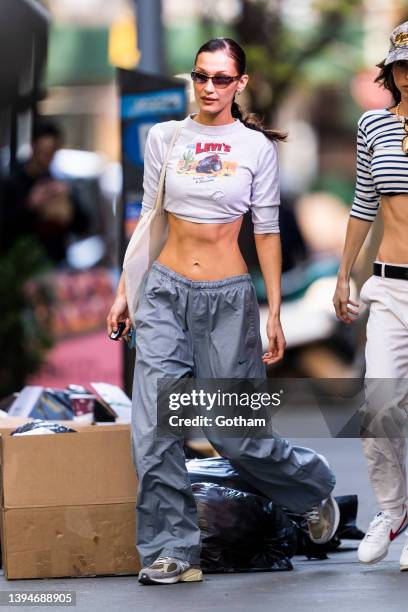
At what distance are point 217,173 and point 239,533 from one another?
1521mm

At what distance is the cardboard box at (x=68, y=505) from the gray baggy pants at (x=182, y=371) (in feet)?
0.93

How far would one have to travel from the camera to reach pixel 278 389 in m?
7.23

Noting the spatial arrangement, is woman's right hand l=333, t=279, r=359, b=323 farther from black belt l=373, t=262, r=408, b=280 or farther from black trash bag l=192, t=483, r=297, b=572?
black trash bag l=192, t=483, r=297, b=572

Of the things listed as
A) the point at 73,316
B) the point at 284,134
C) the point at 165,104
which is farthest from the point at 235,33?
the point at 284,134

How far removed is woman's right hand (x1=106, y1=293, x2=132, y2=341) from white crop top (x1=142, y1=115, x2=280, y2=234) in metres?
0.42

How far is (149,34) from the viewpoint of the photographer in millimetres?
12070

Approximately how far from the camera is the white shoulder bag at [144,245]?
23.3ft

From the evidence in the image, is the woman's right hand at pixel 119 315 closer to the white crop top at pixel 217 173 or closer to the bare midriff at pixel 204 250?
the bare midriff at pixel 204 250

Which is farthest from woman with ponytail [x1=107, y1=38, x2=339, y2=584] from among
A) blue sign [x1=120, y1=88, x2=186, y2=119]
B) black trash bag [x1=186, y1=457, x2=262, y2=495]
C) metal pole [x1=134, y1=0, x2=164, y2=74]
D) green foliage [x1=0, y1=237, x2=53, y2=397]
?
green foliage [x1=0, y1=237, x2=53, y2=397]

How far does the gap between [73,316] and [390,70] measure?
28.9ft

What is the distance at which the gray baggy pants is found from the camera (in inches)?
272

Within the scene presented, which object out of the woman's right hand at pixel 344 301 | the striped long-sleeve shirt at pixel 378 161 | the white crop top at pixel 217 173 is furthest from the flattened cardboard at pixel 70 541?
the striped long-sleeve shirt at pixel 378 161

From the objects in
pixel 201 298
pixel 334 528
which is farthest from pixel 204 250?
pixel 334 528

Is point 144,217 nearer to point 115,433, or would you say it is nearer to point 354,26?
point 115,433
